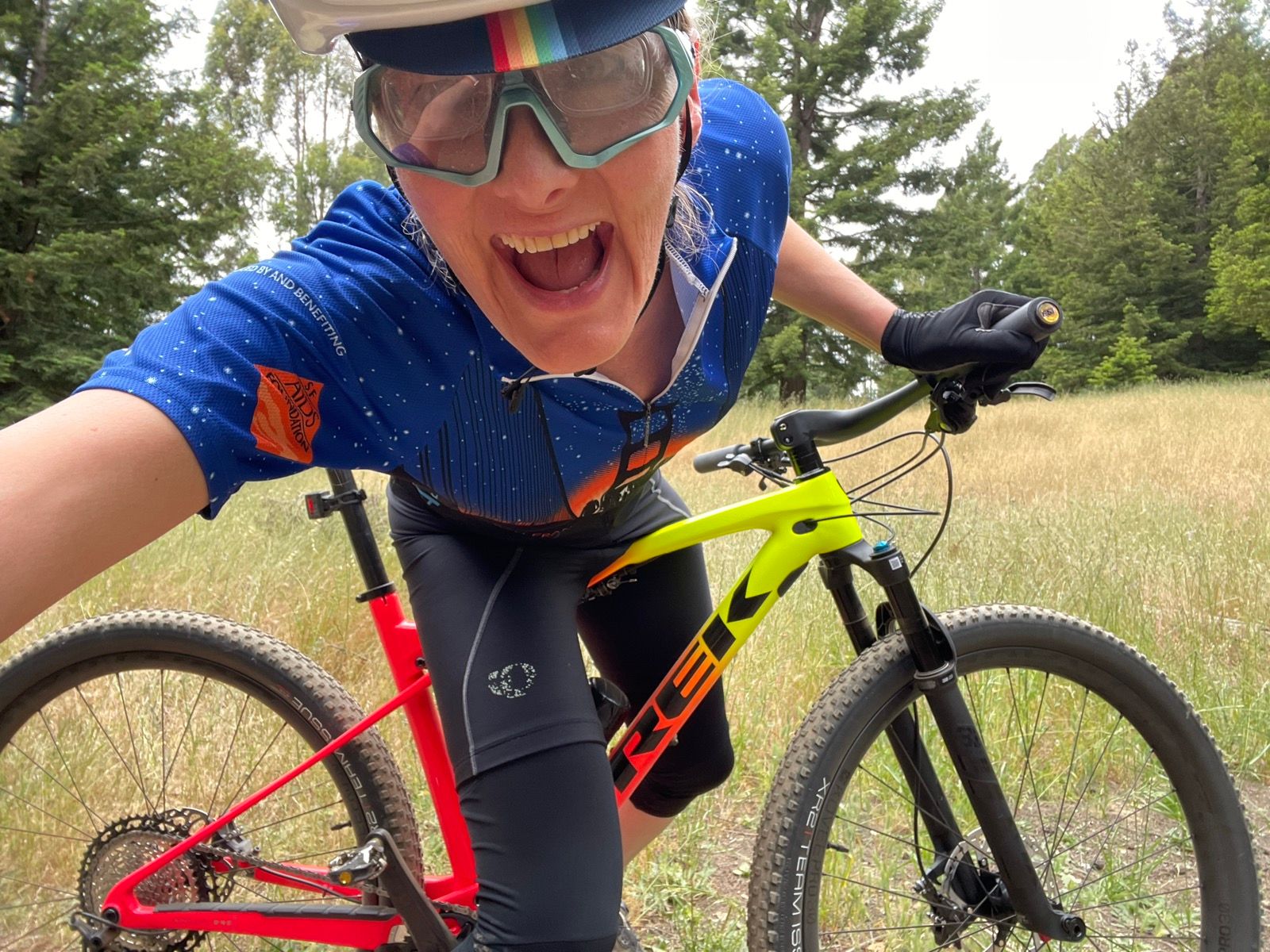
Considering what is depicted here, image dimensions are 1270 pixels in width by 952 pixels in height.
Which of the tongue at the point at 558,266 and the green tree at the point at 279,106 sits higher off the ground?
the green tree at the point at 279,106

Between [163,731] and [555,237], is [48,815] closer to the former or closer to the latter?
[163,731]

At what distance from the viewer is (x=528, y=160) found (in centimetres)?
116

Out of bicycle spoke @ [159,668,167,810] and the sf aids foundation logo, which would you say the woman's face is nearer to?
the sf aids foundation logo

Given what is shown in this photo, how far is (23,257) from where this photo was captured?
14.1 m

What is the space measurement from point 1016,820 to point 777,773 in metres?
0.66

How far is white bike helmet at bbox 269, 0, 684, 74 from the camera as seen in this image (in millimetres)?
1098

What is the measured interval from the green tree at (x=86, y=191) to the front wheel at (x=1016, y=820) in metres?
15.8

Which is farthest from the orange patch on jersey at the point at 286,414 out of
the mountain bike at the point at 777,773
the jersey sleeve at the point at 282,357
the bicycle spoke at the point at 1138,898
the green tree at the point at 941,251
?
the green tree at the point at 941,251

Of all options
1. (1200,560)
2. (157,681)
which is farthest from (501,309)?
(1200,560)

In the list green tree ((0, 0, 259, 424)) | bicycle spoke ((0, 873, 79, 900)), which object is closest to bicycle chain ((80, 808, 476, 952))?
bicycle spoke ((0, 873, 79, 900))

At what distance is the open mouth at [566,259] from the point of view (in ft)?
4.02

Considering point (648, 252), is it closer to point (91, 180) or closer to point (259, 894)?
point (259, 894)

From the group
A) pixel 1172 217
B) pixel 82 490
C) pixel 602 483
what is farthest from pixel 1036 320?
pixel 1172 217

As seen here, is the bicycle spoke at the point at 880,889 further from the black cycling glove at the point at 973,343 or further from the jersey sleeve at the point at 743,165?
the jersey sleeve at the point at 743,165
